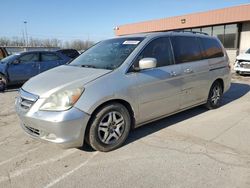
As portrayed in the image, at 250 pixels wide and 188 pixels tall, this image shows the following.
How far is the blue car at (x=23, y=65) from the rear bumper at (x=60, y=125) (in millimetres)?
6858

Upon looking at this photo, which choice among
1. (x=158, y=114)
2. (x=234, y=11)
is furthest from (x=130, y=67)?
(x=234, y=11)

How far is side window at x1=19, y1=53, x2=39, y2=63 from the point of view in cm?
1020

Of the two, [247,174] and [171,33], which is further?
[171,33]

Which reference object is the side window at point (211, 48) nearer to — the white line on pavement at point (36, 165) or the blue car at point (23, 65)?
the white line on pavement at point (36, 165)

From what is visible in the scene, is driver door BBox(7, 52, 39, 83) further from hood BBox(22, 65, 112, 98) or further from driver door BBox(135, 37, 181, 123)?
driver door BBox(135, 37, 181, 123)

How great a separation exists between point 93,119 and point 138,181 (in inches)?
42.4

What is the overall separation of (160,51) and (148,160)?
2.03m

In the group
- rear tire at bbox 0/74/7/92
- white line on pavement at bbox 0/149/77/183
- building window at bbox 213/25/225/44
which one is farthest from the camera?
building window at bbox 213/25/225/44

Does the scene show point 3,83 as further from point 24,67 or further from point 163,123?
point 163,123

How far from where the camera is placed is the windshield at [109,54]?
4.20 m

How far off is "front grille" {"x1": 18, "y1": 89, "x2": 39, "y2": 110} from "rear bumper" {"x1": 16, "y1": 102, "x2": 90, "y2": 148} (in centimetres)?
12

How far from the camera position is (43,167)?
3455 millimetres

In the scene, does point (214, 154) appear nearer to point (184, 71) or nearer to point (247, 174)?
point (247, 174)

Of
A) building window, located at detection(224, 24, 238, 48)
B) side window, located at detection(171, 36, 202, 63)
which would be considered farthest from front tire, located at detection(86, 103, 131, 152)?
building window, located at detection(224, 24, 238, 48)
